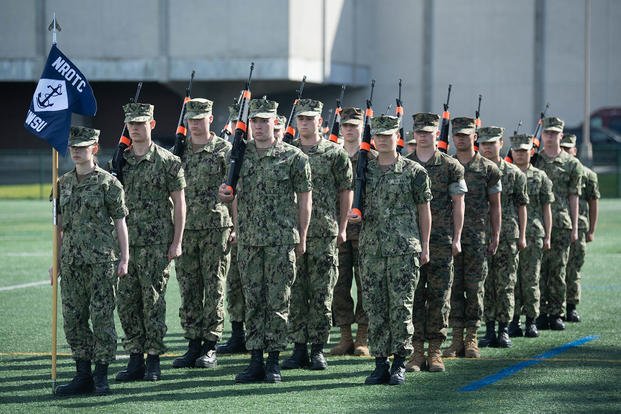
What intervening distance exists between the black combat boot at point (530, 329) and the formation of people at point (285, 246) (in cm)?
86

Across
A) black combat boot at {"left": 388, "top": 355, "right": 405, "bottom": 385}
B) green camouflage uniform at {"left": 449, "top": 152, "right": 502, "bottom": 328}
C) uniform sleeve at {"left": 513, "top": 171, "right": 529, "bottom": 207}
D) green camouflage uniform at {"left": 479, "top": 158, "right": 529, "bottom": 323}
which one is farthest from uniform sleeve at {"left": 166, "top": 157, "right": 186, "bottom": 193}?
uniform sleeve at {"left": 513, "top": 171, "right": 529, "bottom": 207}

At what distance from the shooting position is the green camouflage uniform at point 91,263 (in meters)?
9.39

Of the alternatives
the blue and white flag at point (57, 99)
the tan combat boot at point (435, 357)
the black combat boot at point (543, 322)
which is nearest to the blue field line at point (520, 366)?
the tan combat boot at point (435, 357)

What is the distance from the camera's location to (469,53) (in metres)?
52.8

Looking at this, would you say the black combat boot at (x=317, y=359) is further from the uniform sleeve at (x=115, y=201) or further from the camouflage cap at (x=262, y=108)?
the uniform sleeve at (x=115, y=201)

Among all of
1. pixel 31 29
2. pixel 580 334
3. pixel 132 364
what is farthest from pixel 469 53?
pixel 132 364

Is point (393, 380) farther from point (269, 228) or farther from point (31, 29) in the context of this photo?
point (31, 29)

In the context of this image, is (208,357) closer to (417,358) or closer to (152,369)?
(152,369)

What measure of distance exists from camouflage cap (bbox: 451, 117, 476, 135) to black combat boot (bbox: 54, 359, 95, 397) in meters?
4.01

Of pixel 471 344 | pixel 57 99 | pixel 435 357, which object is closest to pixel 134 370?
pixel 57 99

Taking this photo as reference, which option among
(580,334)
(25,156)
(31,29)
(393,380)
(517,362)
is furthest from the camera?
(31,29)

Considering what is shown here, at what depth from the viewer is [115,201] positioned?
9461mm

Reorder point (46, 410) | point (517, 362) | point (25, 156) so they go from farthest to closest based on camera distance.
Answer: point (25, 156) < point (517, 362) < point (46, 410)

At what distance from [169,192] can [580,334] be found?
5.03 metres
